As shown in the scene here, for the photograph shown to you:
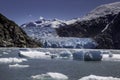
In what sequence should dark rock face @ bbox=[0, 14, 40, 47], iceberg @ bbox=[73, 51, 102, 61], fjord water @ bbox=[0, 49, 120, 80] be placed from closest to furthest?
fjord water @ bbox=[0, 49, 120, 80], iceberg @ bbox=[73, 51, 102, 61], dark rock face @ bbox=[0, 14, 40, 47]

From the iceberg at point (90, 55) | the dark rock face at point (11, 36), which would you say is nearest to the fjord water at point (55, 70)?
the iceberg at point (90, 55)

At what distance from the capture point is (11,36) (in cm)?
14238

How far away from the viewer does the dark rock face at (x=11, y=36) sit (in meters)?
139

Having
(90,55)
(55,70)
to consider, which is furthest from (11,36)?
(55,70)

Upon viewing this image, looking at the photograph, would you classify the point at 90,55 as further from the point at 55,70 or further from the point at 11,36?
the point at 11,36

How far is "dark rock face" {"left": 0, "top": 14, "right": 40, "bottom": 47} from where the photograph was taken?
455 feet

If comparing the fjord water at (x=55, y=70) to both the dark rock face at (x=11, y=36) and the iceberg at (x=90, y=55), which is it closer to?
the iceberg at (x=90, y=55)

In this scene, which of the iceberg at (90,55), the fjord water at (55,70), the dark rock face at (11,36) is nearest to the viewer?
the fjord water at (55,70)

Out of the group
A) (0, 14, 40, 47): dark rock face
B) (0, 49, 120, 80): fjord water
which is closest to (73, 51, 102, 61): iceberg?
(0, 49, 120, 80): fjord water

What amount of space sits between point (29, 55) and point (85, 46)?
9989 centimetres

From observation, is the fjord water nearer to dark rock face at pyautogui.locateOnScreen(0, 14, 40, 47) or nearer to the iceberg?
the iceberg

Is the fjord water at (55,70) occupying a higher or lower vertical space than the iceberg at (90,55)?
lower

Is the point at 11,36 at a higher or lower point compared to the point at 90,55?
higher

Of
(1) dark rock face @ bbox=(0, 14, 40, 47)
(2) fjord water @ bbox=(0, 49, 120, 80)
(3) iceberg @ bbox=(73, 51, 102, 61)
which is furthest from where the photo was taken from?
(1) dark rock face @ bbox=(0, 14, 40, 47)
